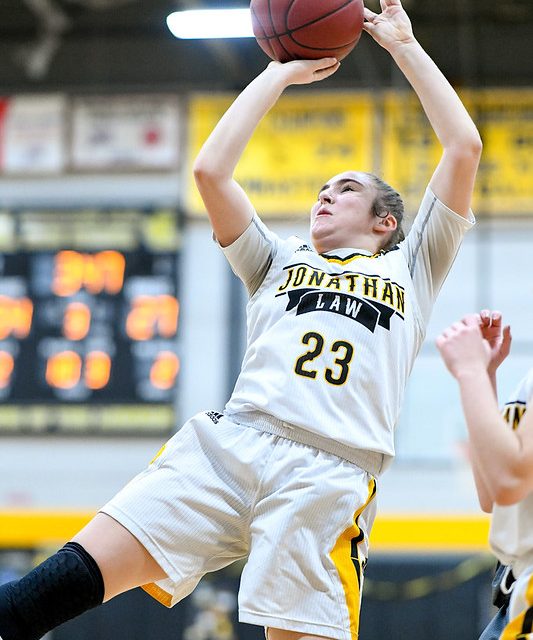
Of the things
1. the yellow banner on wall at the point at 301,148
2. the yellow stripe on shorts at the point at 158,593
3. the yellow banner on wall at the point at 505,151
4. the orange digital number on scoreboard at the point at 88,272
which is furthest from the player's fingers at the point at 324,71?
the yellow banner on wall at the point at 505,151

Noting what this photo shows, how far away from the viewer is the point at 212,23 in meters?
9.12

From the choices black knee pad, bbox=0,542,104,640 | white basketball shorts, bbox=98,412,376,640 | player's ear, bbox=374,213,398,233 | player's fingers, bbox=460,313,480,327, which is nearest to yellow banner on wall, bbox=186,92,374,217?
player's ear, bbox=374,213,398,233

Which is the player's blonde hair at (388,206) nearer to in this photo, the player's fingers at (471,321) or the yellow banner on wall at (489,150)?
the player's fingers at (471,321)

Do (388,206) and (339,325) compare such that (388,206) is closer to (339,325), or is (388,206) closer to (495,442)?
(339,325)

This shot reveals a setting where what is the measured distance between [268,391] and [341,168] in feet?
24.9

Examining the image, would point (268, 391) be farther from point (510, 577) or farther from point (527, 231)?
point (527, 231)

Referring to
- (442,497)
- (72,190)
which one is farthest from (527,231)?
(72,190)

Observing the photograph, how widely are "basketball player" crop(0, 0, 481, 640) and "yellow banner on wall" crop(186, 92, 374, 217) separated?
7108 mm

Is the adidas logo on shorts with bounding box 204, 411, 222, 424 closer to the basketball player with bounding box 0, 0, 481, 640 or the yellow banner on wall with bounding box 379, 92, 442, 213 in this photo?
the basketball player with bounding box 0, 0, 481, 640

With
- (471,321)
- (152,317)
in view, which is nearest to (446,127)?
(471,321)

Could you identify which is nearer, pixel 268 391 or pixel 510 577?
pixel 510 577

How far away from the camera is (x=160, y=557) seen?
101 inches

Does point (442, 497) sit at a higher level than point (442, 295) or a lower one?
lower

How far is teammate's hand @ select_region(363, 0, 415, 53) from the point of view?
3.00 m
